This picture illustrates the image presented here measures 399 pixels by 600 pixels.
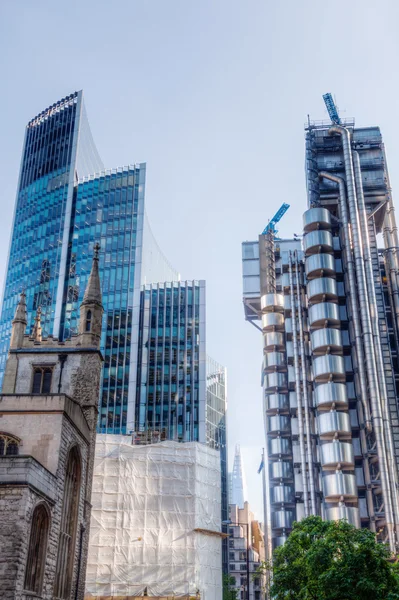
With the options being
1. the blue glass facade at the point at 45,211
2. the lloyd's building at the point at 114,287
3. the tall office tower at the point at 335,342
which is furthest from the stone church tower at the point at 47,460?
the blue glass facade at the point at 45,211

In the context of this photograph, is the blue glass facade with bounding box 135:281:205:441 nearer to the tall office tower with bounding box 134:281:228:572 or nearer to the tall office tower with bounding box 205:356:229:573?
the tall office tower with bounding box 134:281:228:572

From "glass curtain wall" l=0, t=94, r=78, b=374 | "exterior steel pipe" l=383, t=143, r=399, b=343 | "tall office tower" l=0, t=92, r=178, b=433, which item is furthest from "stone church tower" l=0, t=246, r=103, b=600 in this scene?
"glass curtain wall" l=0, t=94, r=78, b=374

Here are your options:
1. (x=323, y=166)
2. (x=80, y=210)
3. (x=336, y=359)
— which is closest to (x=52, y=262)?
(x=80, y=210)

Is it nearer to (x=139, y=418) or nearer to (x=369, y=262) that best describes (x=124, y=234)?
(x=139, y=418)

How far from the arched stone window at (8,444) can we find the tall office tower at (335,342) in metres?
48.1

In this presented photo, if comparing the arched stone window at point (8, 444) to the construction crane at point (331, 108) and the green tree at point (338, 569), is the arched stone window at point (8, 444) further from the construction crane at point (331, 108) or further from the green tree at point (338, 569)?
the construction crane at point (331, 108)

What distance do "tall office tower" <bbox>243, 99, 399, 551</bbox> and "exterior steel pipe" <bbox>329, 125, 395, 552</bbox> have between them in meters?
0.12

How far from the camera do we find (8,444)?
33.1 metres

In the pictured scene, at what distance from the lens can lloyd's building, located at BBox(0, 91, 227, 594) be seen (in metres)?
106

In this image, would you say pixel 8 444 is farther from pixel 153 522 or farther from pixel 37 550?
pixel 153 522

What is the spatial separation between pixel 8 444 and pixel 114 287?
81.9 m

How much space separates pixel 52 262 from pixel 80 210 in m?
10.9

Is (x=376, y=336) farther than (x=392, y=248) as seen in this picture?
No

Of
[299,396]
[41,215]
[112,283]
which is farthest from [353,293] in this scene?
[41,215]
